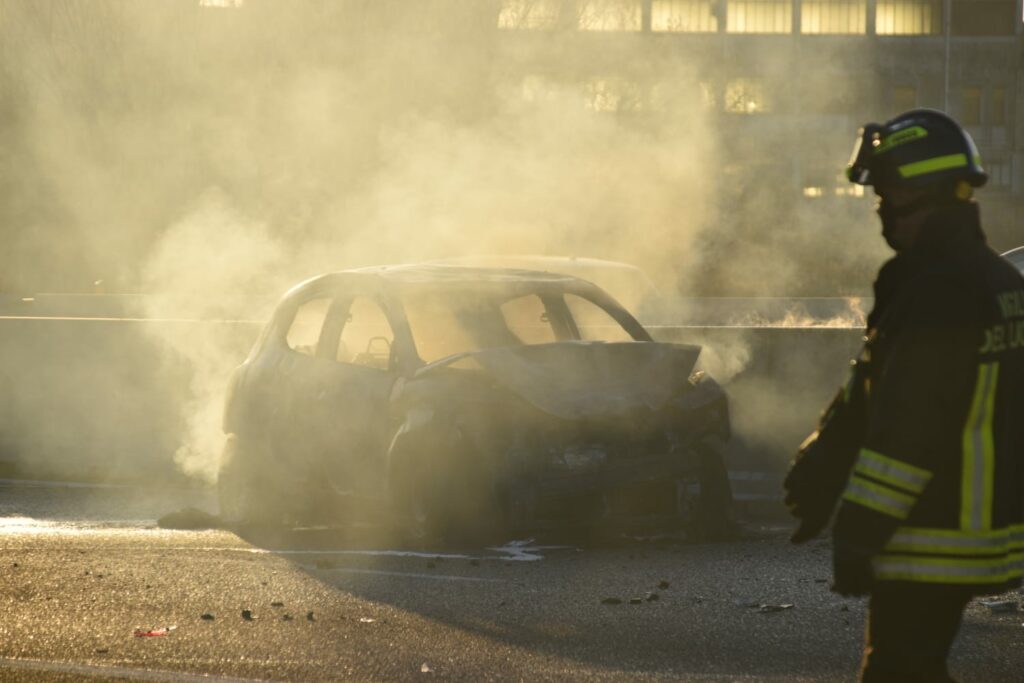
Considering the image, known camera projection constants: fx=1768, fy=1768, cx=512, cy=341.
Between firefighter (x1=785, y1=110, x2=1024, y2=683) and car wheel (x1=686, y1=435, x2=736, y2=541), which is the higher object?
firefighter (x1=785, y1=110, x2=1024, y2=683)

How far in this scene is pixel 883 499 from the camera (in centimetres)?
344

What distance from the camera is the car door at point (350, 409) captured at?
32.3 ft

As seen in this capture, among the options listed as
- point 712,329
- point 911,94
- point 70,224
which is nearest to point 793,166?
point 911,94

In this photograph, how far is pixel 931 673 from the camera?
354 cm

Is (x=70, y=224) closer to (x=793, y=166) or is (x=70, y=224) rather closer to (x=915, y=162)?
(x=793, y=166)

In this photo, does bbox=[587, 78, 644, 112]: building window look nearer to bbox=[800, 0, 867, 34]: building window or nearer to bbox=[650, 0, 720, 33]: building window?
Result: bbox=[650, 0, 720, 33]: building window

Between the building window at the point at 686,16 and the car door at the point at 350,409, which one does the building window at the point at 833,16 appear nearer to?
the building window at the point at 686,16

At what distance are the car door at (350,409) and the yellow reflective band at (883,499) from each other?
21.0 feet

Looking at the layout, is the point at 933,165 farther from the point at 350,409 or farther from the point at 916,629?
the point at 350,409

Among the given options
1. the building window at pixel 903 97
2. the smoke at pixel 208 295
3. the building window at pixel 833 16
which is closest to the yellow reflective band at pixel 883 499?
the smoke at pixel 208 295

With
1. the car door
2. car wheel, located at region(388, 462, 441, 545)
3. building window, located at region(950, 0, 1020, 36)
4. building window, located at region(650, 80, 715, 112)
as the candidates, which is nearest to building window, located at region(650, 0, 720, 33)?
building window, located at region(650, 80, 715, 112)

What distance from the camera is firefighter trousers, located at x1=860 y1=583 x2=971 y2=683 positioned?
353 cm

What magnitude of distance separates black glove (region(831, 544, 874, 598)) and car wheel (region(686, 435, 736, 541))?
6.10 m

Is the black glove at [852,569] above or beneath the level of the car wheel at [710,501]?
above
